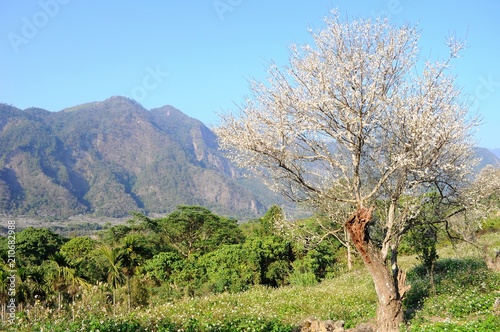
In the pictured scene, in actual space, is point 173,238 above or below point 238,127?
below

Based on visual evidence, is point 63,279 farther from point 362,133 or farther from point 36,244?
point 36,244

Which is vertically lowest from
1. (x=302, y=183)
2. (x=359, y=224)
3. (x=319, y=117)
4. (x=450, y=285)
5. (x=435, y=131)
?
(x=450, y=285)

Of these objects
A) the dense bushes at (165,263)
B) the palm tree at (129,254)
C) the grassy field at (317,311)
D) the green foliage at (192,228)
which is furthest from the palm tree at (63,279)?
the green foliage at (192,228)

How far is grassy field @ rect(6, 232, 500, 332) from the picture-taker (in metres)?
8.77

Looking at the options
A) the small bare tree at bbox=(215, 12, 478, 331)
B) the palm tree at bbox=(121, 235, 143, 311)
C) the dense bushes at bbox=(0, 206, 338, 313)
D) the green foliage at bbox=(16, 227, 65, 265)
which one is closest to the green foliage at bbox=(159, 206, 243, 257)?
the dense bushes at bbox=(0, 206, 338, 313)

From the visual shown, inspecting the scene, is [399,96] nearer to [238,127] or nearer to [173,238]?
[238,127]

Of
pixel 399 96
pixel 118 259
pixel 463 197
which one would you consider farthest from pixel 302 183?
pixel 118 259

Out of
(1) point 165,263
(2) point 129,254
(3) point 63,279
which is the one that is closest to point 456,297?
(2) point 129,254

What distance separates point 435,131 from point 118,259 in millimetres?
16257

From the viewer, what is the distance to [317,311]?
13.6 metres

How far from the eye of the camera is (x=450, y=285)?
14.3 meters

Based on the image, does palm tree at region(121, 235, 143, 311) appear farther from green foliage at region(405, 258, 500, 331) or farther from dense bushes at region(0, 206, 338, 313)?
green foliage at region(405, 258, 500, 331)

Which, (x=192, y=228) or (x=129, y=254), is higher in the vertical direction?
(x=129, y=254)

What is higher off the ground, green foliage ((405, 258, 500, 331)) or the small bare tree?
the small bare tree
